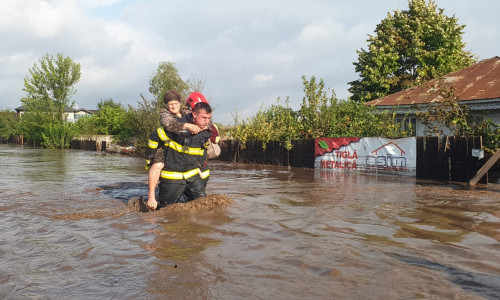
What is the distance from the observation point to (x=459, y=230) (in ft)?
18.9

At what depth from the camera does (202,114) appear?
6.12m

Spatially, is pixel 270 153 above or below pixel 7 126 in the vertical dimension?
below

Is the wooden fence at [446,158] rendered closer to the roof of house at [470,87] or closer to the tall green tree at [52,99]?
the roof of house at [470,87]

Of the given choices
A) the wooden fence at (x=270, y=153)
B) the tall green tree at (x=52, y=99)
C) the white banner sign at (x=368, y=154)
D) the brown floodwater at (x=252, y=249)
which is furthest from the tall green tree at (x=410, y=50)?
the tall green tree at (x=52, y=99)

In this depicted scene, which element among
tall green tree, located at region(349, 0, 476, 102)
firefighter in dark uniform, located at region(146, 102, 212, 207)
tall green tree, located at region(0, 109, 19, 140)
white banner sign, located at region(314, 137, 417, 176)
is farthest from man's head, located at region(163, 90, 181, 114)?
tall green tree, located at region(0, 109, 19, 140)

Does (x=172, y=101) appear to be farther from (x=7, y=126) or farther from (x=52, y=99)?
(x=7, y=126)

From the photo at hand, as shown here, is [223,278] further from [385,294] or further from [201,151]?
[201,151]

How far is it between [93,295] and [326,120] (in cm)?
1753

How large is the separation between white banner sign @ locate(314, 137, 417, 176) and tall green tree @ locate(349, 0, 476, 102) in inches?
480

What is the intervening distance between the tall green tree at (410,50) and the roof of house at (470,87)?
6606 mm

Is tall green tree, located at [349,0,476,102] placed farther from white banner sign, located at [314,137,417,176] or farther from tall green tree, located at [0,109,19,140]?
tall green tree, located at [0,109,19,140]

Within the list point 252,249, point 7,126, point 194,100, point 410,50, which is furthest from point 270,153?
point 7,126

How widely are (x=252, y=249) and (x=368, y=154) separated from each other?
12.6 meters

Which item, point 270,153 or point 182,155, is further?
point 270,153
